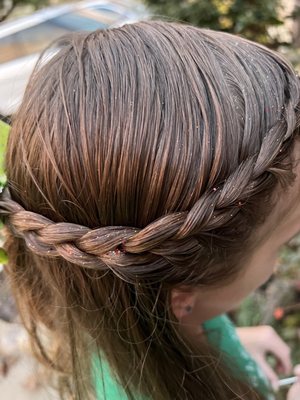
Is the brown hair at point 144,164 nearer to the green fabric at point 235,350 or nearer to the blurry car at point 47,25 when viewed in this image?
the green fabric at point 235,350

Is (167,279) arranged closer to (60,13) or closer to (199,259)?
(199,259)

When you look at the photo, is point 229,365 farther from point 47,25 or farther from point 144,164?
point 47,25

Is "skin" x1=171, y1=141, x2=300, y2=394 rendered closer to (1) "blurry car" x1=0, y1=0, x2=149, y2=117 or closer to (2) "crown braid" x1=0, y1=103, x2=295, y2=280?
(2) "crown braid" x1=0, y1=103, x2=295, y2=280

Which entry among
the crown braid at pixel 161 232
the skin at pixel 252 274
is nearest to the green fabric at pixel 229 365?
the skin at pixel 252 274

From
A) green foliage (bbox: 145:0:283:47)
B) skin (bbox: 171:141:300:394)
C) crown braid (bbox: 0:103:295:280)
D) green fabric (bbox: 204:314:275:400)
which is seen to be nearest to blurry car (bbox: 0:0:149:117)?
green foliage (bbox: 145:0:283:47)

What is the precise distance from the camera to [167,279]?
2.57ft

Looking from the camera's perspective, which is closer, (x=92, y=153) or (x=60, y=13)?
(x=92, y=153)

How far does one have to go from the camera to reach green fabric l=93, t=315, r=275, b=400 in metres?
0.93

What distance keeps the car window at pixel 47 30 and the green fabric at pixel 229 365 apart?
306cm

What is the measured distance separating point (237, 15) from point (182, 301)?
1825 millimetres

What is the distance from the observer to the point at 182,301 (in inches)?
35.0

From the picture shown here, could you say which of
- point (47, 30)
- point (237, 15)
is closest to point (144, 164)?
point (237, 15)

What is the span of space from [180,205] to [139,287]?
0.16 m

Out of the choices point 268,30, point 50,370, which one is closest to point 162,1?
point 268,30
